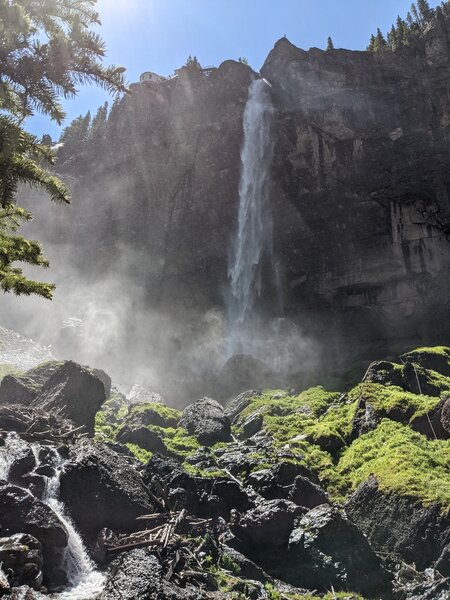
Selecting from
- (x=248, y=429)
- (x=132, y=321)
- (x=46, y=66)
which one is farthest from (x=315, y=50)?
(x=46, y=66)

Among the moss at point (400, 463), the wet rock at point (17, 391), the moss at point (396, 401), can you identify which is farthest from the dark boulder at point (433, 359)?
the wet rock at point (17, 391)

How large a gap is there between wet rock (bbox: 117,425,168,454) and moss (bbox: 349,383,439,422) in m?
8.90

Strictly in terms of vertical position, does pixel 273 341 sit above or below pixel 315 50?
below

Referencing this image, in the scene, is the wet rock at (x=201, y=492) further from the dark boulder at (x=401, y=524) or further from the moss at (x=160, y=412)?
the moss at (x=160, y=412)

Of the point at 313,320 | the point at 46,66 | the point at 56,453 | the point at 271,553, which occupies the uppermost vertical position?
the point at 46,66

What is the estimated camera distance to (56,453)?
50.6ft

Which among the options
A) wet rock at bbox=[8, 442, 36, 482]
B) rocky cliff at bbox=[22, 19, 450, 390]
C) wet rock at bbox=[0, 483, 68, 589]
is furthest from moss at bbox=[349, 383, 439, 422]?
rocky cliff at bbox=[22, 19, 450, 390]

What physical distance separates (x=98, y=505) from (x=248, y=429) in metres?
12.0

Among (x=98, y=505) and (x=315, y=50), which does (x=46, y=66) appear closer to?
(x=98, y=505)

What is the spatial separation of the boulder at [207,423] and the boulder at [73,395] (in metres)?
4.53

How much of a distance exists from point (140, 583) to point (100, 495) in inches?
169

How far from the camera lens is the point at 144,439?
21141 mm

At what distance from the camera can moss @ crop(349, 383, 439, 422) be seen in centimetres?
1920

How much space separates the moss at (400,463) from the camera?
547 inches
